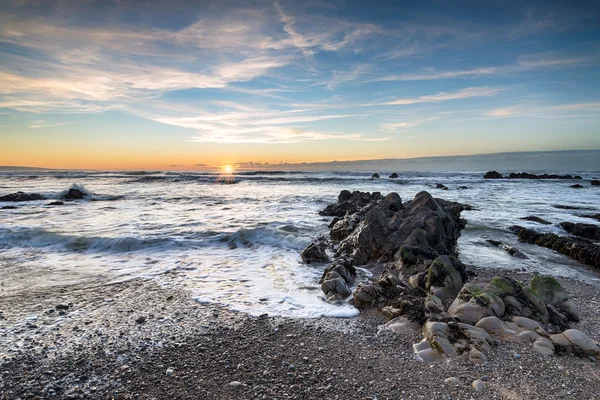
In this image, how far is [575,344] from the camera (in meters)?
4.09

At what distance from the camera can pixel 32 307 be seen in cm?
556

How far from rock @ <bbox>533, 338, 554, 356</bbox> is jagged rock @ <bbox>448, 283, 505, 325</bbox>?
670 millimetres

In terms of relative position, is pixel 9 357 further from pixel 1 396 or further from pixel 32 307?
pixel 32 307

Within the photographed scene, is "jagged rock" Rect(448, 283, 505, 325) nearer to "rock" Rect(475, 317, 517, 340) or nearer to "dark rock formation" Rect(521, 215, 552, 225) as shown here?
"rock" Rect(475, 317, 517, 340)

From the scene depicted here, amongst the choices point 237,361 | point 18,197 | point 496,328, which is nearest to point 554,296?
point 496,328

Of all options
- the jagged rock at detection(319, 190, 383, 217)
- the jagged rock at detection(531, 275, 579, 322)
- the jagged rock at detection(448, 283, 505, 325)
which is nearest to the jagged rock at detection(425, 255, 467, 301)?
the jagged rock at detection(448, 283, 505, 325)

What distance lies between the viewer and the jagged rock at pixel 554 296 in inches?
208

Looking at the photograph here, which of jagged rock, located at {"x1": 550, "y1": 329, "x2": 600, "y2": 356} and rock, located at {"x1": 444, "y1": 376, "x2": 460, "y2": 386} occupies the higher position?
jagged rock, located at {"x1": 550, "y1": 329, "x2": 600, "y2": 356}

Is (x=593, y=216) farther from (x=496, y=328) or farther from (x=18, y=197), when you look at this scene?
(x=18, y=197)

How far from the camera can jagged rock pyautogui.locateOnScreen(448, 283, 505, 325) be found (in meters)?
4.76

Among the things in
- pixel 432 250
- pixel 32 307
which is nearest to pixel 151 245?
pixel 32 307

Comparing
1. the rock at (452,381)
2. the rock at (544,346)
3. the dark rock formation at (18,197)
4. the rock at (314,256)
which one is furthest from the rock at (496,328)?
the dark rock formation at (18,197)

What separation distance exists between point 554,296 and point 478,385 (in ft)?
10.4

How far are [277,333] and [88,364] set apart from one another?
2.40 m
